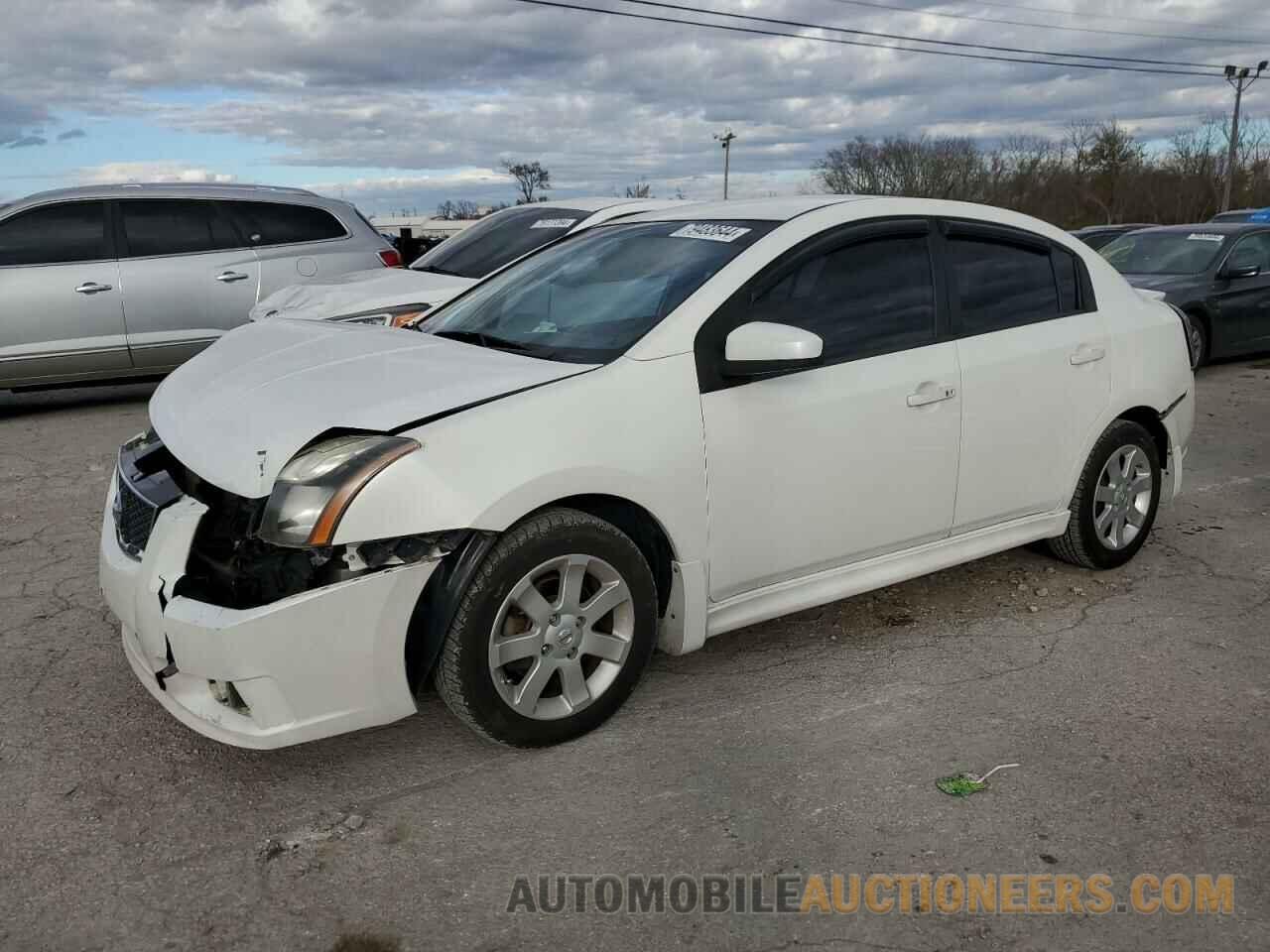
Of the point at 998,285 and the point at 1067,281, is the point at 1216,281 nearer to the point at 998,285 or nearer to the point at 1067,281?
the point at 1067,281

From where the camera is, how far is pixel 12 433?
8523 mm

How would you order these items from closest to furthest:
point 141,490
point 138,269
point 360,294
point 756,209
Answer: point 141,490
point 756,209
point 360,294
point 138,269

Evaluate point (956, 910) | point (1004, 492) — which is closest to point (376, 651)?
point (956, 910)

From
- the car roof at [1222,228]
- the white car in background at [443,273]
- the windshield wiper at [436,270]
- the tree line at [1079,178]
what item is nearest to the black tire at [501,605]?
the white car in background at [443,273]

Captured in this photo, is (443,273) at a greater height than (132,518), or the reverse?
(443,273)

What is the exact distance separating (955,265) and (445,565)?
238 cm

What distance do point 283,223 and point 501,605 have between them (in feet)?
25.2

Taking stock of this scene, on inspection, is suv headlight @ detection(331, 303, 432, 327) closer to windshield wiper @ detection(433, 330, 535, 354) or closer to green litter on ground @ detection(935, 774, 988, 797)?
windshield wiper @ detection(433, 330, 535, 354)

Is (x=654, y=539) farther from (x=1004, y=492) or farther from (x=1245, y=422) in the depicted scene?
(x=1245, y=422)

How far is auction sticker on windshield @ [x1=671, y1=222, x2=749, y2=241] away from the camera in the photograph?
3873mm

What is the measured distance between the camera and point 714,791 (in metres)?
3.14

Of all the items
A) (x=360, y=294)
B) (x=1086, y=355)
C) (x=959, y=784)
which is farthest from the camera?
(x=360, y=294)

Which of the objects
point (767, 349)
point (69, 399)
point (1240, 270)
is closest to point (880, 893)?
point (767, 349)

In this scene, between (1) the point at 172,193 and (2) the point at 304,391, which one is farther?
(1) the point at 172,193
